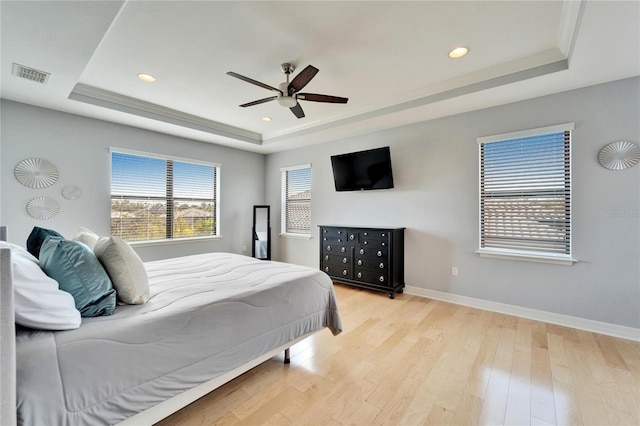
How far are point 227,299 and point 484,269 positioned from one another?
3.21 m

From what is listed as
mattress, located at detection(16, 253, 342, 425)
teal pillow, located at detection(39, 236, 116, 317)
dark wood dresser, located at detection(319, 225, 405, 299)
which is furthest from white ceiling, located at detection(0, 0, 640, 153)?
mattress, located at detection(16, 253, 342, 425)

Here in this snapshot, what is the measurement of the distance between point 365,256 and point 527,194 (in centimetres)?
217

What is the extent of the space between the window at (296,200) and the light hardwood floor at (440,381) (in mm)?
2948

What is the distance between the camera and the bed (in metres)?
1.02

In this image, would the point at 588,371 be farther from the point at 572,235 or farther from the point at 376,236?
the point at 376,236

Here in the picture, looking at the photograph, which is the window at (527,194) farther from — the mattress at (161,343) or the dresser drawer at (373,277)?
the mattress at (161,343)

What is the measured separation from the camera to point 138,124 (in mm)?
4023

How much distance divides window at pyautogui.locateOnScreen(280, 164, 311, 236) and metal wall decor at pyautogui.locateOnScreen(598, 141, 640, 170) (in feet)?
13.4

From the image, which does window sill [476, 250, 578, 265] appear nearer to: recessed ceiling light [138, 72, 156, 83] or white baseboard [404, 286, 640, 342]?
white baseboard [404, 286, 640, 342]

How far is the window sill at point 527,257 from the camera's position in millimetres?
2909

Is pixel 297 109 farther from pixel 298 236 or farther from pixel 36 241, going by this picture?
pixel 298 236

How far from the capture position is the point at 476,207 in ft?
11.4

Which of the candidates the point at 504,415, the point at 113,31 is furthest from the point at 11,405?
the point at 113,31

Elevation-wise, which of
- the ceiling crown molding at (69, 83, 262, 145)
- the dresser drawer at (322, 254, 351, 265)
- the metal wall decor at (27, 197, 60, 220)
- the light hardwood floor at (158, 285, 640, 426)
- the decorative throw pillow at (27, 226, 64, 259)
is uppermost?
the ceiling crown molding at (69, 83, 262, 145)
